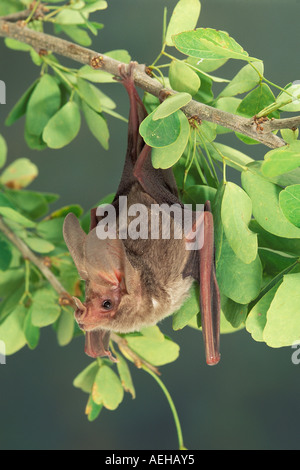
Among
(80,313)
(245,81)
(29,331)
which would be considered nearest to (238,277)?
(80,313)

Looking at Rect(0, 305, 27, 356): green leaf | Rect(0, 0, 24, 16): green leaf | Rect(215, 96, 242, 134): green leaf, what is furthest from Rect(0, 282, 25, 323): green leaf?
Rect(0, 0, 24, 16): green leaf

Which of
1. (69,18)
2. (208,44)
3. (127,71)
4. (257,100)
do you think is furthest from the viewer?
(69,18)

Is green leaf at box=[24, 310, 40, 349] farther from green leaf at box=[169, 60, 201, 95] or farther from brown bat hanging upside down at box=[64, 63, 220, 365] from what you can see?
Answer: green leaf at box=[169, 60, 201, 95]

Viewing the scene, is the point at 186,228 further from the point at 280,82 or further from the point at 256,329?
the point at 280,82

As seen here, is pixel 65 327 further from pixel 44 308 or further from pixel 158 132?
pixel 158 132

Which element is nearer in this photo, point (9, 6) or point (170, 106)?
point (170, 106)

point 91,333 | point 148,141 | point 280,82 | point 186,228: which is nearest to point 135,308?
point 91,333

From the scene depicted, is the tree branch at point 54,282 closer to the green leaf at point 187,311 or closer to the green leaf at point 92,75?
the green leaf at point 187,311
